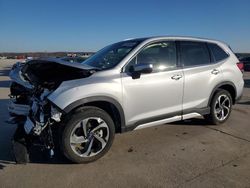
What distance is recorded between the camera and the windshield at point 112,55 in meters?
4.52

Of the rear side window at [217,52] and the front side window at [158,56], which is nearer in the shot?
the front side window at [158,56]

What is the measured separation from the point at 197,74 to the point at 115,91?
182 centimetres

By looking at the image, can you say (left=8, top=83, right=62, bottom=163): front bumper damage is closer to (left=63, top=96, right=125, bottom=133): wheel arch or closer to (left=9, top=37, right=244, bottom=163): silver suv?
(left=9, top=37, right=244, bottom=163): silver suv

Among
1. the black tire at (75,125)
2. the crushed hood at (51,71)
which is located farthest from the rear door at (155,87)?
the crushed hood at (51,71)

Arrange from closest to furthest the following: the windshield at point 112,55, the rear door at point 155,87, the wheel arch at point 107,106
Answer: the wheel arch at point 107,106 < the rear door at point 155,87 < the windshield at point 112,55

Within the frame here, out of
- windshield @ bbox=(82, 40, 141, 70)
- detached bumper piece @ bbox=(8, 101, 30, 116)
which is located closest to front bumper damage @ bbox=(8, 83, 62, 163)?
detached bumper piece @ bbox=(8, 101, 30, 116)

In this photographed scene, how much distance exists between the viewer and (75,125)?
3828 millimetres

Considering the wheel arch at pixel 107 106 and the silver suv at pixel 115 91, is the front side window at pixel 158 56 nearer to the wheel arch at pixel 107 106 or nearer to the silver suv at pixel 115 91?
the silver suv at pixel 115 91

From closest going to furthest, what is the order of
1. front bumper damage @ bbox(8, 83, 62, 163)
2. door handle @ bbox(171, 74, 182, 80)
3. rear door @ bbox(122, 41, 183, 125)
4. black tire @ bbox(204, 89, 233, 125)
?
front bumper damage @ bbox(8, 83, 62, 163) < rear door @ bbox(122, 41, 183, 125) < door handle @ bbox(171, 74, 182, 80) < black tire @ bbox(204, 89, 233, 125)

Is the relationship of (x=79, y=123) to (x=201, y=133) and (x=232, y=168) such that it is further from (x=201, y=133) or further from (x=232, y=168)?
(x=201, y=133)

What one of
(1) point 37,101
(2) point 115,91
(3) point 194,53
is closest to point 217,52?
(3) point 194,53

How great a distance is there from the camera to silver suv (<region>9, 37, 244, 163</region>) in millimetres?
3806

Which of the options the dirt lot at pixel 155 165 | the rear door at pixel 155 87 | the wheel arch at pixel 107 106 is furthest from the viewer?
the rear door at pixel 155 87

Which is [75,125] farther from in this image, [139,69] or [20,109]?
[139,69]
